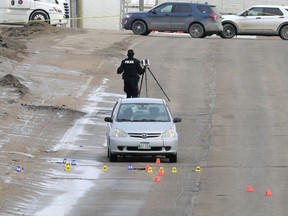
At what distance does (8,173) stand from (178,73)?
1727 cm

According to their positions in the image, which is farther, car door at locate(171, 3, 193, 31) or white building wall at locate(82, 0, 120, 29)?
white building wall at locate(82, 0, 120, 29)

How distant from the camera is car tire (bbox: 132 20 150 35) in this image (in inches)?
1775

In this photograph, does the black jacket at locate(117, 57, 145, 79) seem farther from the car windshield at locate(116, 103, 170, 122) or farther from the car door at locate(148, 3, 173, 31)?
the car door at locate(148, 3, 173, 31)

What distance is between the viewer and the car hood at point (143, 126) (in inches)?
811

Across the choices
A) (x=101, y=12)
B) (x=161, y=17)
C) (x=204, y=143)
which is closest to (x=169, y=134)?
(x=204, y=143)

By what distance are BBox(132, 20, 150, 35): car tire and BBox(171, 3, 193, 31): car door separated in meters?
1.43

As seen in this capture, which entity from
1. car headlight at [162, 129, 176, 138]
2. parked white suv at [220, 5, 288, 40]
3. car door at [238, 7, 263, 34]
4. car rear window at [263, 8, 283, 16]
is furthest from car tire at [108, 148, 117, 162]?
car rear window at [263, 8, 283, 16]

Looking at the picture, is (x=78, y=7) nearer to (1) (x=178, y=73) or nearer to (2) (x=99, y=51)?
(2) (x=99, y=51)

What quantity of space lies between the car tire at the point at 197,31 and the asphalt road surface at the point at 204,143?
1787 millimetres

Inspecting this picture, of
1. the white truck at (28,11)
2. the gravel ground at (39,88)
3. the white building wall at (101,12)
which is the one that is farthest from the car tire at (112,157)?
the white building wall at (101,12)

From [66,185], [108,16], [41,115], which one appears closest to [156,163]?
[66,185]

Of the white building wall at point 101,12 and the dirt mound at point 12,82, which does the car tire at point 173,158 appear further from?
the white building wall at point 101,12

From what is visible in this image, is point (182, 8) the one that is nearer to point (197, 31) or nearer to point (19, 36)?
point (197, 31)

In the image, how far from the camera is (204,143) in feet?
77.5
